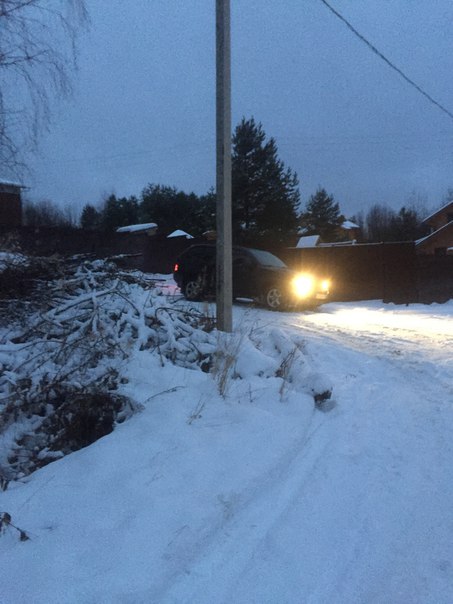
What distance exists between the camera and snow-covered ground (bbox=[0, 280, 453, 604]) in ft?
6.80

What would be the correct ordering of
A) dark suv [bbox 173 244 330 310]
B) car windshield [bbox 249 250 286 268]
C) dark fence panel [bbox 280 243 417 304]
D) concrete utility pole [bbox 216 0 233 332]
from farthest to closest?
dark fence panel [bbox 280 243 417 304], car windshield [bbox 249 250 286 268], dark suv [bbox 173 244 330 310], concrete utility pole [bbox 216 0 233 332]

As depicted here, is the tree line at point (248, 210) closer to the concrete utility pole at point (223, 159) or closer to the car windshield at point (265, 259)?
the car windshield at point (265, 259)

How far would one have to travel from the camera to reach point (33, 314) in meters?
4.70

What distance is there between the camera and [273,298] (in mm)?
12086

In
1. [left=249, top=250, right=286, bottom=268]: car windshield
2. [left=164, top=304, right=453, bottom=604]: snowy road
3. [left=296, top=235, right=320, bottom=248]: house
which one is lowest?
[left=164, top=304, right=453, bottom=604]: snowy road

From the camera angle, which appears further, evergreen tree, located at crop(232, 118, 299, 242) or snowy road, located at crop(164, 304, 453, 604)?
evergreen tree, located at crop(232, 118, 299, 242)

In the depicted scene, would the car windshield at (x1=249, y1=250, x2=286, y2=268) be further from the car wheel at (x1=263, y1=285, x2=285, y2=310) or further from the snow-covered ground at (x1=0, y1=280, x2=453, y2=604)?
the snow-covered ground at (x1=0, y1=280, x2=453, y2=604)

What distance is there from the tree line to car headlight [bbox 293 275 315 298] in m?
16.7

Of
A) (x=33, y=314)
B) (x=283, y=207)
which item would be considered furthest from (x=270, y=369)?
(x=283, y=207)

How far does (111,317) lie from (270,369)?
196cm

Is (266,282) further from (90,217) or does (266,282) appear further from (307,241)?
(90,217)

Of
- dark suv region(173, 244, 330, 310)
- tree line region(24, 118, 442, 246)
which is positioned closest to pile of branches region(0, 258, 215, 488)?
dark suv region(173, 244, 330, 310)

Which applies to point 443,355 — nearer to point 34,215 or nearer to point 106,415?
point 106,415

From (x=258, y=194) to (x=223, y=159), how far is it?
25.8m
